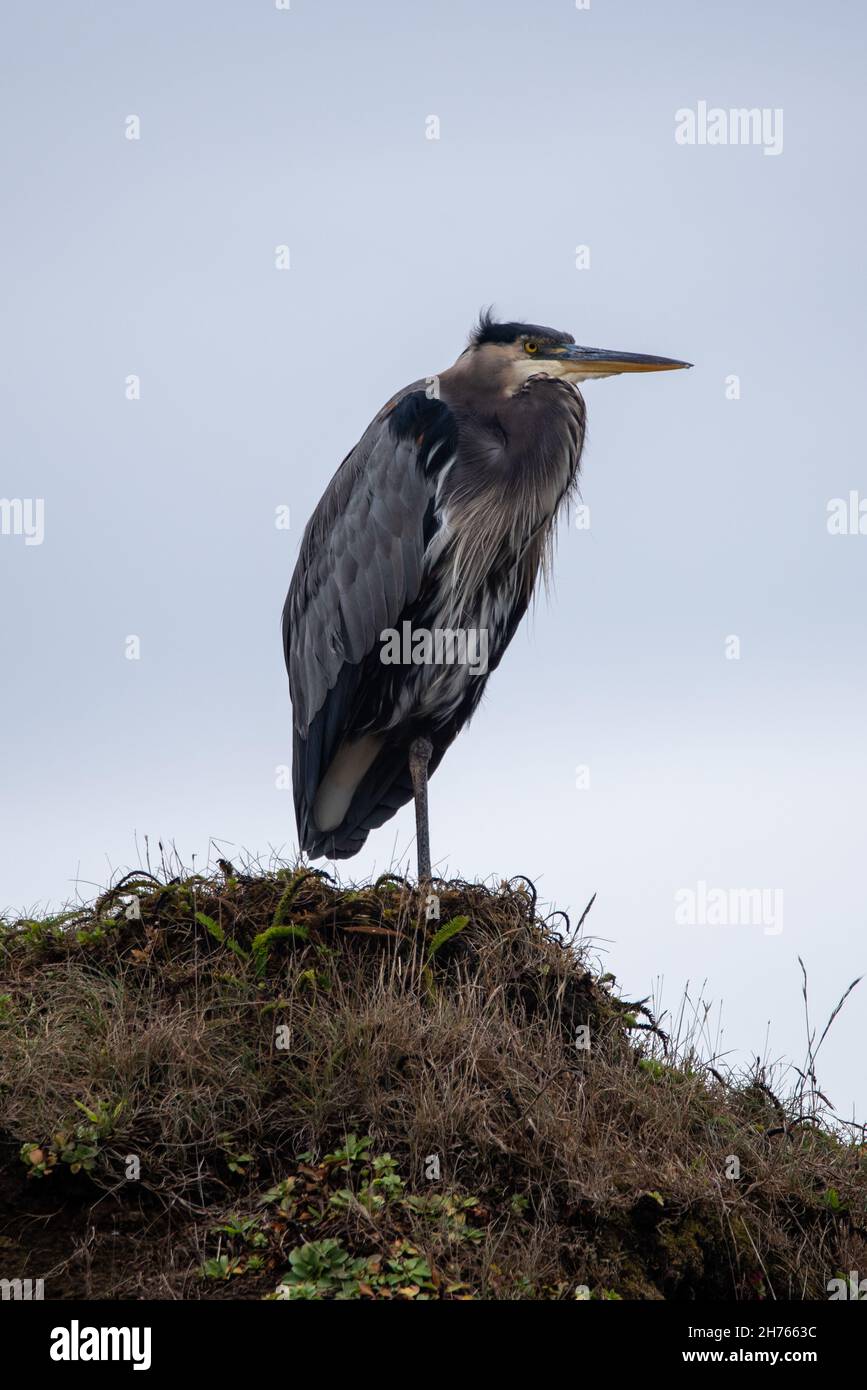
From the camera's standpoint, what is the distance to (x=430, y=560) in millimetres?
7168

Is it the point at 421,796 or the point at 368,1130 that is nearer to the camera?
the point at 368,1130

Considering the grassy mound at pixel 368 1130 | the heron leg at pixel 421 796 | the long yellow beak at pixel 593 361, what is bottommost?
the grassy mound at pixel 368 1130

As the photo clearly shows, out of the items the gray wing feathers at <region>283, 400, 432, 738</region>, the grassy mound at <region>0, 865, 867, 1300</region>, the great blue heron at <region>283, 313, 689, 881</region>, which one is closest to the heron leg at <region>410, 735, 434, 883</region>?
the great blue heron at <region>283, 313, 689, 881</region>

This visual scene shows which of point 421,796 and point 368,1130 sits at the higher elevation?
point 421,796

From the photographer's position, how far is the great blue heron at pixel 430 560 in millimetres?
7227

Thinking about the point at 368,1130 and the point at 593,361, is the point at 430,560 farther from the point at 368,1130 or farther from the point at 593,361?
the point at 368,1130

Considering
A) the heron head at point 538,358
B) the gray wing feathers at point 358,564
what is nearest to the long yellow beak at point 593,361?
the heron head at point 538,358

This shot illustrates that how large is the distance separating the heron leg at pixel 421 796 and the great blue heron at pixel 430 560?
0.03ft

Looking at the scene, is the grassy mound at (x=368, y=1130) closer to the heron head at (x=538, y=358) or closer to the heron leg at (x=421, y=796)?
the heron leg at (x=421, y=796)

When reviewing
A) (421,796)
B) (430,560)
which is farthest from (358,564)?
(421,796)

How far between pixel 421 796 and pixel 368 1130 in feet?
8.61

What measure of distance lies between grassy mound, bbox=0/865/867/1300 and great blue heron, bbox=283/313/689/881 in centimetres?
172
